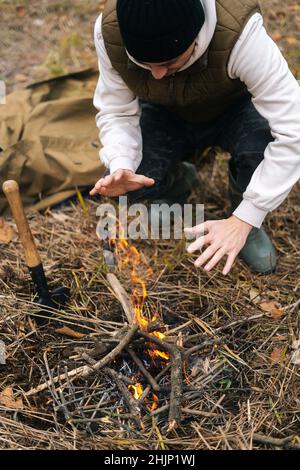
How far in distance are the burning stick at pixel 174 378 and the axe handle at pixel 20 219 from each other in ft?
1.63

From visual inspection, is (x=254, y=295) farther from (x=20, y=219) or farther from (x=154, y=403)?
(x=20, y=219)

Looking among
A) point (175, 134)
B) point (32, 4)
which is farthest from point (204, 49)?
point (32, 4)

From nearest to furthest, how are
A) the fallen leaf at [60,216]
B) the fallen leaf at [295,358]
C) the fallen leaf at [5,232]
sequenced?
the fallen leaf at [295,358] → the fallen leaf at [5,232] → the fallen leaf at [60,216]

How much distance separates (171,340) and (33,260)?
594mm

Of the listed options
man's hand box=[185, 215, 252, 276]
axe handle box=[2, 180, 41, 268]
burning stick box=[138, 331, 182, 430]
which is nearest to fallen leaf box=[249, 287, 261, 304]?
man's hand box=[185, 215, 252, 276]

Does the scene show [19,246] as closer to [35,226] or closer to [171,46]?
[35,226]

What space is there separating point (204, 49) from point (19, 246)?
1.24m

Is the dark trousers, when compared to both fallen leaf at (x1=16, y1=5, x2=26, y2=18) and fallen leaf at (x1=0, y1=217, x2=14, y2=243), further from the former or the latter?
fallen leaf at (x1=16, y1=5, x2=26, y2=18)

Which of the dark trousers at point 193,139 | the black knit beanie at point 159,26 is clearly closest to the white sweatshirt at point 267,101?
the black knit beanie at point 159,26

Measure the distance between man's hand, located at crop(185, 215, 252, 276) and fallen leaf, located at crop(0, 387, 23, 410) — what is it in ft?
2.55

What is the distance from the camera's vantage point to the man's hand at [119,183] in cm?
196

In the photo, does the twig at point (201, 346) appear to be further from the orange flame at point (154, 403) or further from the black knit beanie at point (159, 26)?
the black knit beanie at point (159, 26)

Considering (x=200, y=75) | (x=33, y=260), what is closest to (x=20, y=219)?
(x=33, y=260)

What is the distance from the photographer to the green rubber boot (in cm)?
235
